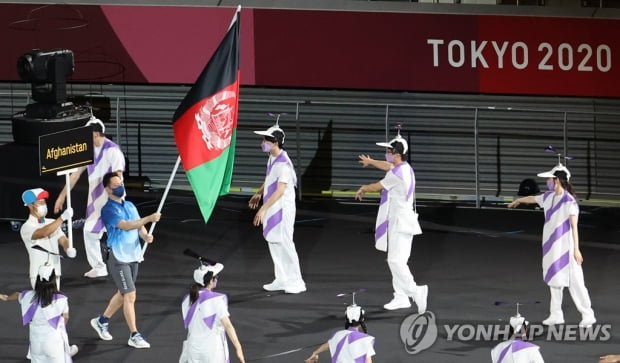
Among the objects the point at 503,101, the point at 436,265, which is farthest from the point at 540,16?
the point at 436,265

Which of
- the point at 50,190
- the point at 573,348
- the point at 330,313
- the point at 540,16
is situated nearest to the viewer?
the point at 573,348

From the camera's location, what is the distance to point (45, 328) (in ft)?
45.0

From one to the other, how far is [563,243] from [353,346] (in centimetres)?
404

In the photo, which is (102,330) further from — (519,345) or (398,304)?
(519,345)

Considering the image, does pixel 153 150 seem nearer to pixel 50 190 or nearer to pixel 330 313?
pixel 50 190

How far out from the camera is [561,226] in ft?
53.5

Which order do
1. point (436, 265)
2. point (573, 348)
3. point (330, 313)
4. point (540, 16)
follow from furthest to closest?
point (540, 16)
point (436, 265)
point (330, 313)
point (573, 348)

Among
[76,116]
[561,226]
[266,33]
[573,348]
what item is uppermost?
[266,33]

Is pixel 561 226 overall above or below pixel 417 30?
below

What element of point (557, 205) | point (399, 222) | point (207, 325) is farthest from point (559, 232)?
point (207, 325)

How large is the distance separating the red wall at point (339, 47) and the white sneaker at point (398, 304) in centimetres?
690

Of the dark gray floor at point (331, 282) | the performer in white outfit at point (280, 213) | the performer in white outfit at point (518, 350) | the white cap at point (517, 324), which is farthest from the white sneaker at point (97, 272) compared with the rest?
the white cap at point (517, 324)

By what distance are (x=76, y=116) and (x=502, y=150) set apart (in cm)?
726

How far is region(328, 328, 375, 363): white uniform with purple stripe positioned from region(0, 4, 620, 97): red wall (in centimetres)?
1074
